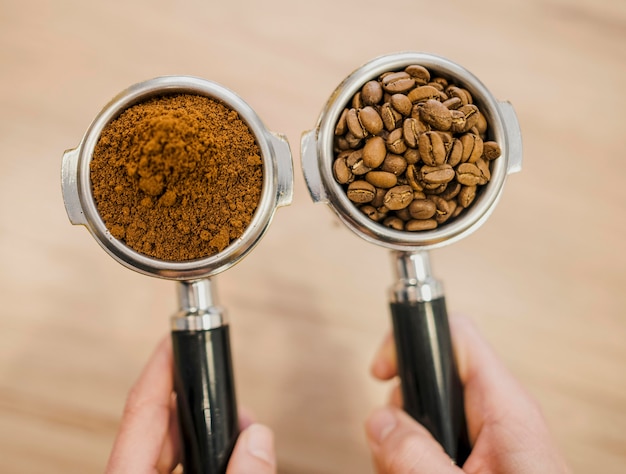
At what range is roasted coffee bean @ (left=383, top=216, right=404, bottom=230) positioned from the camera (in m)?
0.55

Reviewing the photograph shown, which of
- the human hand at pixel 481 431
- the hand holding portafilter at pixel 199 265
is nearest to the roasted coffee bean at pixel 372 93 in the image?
the hand holding portafilter at pixel 199 265

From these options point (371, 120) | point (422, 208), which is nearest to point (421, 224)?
point (422, 208)

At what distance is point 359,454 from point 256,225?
55 centimetres

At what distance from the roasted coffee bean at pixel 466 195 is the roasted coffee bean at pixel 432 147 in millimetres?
50

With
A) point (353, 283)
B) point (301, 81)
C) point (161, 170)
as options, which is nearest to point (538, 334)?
point (353, 283)

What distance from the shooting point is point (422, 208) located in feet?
1.73

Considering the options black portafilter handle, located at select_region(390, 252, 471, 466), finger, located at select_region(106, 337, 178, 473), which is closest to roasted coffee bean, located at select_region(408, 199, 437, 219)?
black portafilter handle, located at select_region(390, 252, 471, 466)

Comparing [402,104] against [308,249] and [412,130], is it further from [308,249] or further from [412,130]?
[308,249]

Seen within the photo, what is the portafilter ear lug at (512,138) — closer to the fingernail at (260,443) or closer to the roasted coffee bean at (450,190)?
the roasted coffee bean at (450,190)

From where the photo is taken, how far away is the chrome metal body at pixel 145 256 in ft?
1.69

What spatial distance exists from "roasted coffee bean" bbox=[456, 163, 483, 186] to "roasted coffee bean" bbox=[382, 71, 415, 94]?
10 cm

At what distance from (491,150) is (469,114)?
1.9 inches

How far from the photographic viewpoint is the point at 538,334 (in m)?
0.93

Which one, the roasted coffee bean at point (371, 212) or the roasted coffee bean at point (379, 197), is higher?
the roasted coffee bean at point (379, 197)
